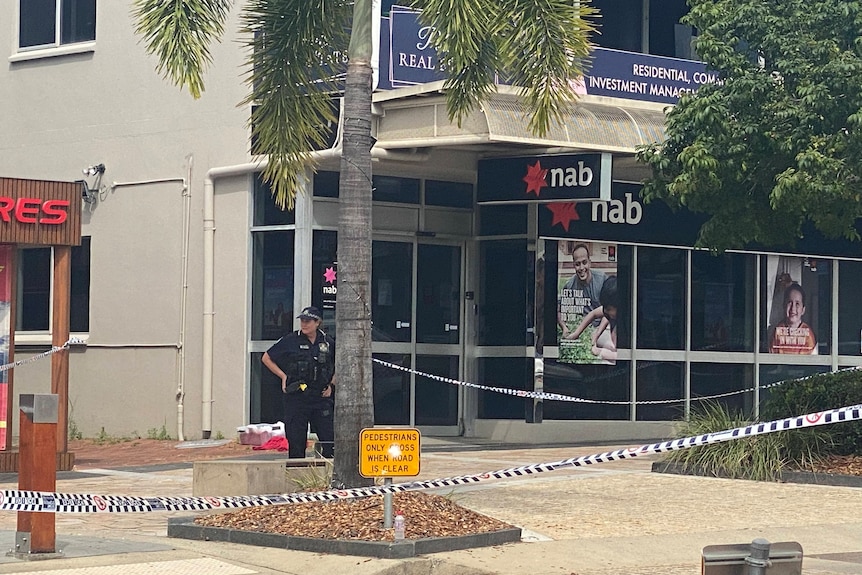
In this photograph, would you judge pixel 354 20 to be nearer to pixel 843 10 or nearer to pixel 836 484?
pixel 843 10

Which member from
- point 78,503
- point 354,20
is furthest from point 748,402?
point 78,503

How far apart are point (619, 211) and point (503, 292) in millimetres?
2086

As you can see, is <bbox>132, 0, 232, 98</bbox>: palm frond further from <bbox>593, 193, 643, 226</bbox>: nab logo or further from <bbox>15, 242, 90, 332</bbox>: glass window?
<bbox>15, 242, 90, 332</bbox>: glass window

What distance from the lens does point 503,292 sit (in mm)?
20906

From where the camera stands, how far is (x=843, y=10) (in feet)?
49.5

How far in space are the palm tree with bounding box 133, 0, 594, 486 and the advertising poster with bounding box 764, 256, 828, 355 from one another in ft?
35.7

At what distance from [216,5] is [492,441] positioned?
32.0ft

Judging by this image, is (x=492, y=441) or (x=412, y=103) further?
(x=492, y=441)

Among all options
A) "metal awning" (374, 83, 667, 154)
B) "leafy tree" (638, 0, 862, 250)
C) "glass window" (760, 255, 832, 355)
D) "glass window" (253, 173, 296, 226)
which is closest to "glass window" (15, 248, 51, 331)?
"glass window" (253, 173, 296, 226)

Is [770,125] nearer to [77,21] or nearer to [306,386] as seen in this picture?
[306,386]

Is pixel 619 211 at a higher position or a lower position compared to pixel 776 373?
higher

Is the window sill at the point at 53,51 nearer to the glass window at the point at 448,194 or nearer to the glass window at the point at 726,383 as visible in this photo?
the glass window at the point at 448,194

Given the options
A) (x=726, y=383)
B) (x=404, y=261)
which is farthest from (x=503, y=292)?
(x=726, y=383)

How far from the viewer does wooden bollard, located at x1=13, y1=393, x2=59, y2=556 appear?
9531 mm
